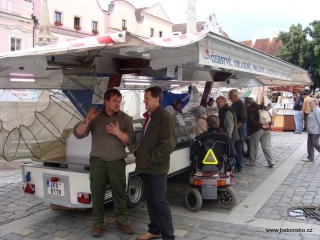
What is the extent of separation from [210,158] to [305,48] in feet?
88.8

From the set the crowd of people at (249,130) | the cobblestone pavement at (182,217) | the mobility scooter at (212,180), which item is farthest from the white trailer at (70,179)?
the crowd of people at (249,130)

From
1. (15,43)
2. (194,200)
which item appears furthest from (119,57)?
(15,43)

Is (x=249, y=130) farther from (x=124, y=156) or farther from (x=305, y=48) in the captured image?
(x=305, y=48)

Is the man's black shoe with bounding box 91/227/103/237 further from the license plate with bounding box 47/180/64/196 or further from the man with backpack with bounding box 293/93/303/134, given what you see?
the man with backpack with bounding box 293/93/303/134

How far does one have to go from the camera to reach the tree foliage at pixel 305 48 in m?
29.2

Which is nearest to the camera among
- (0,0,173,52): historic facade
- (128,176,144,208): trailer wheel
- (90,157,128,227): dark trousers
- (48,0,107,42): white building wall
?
(90,157,128,227): dark trousers

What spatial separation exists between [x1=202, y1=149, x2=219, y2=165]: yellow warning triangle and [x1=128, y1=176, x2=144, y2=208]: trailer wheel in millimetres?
1037

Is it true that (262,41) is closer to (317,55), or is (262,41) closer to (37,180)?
(317,55)

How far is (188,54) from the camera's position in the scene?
503 centimetres

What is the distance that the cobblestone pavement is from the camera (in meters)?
4.58

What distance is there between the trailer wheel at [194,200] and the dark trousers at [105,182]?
4.12 feet

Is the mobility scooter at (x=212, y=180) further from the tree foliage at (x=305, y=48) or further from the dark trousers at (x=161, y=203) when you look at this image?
the tree foliage at (x=305, y=48)

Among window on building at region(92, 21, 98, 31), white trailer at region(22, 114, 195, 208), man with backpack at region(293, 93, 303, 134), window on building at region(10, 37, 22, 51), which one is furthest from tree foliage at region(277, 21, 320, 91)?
white trailer at region(22, 114, 195, 208)

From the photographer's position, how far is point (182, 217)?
5172mm
